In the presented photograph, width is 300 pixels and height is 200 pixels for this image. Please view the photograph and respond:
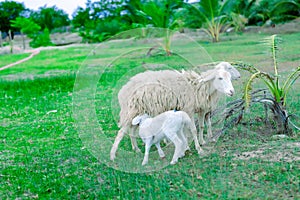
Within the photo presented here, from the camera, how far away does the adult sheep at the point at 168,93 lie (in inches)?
225

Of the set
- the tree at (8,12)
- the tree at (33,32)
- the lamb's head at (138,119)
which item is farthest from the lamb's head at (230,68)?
the tree at (8,12)

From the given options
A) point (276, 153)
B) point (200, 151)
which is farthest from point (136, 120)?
point (276, 153)

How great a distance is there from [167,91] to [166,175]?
3.82ft

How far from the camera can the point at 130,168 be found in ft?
17.7

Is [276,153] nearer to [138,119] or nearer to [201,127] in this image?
[201,127]

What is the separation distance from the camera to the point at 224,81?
5.82 m

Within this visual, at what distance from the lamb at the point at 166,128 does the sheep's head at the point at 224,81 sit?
0.63 metres

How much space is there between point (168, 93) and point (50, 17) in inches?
1798

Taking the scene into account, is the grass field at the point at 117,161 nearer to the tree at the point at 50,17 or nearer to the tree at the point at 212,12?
the tree at the point at 212,12

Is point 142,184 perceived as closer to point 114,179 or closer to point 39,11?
point 114,179

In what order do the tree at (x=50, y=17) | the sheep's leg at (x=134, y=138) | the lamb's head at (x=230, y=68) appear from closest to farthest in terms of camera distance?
the sheep's leg at (x=134, y=138) < the lamb's head at (x=230, y=68) < the tree at (x=50, y=17)

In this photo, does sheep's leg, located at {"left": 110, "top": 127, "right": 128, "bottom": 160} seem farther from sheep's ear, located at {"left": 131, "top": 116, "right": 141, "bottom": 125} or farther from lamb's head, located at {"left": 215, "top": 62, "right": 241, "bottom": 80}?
lamb's head, located at {"left": 215, "top": 62, "right": 241, "bottom": 80}

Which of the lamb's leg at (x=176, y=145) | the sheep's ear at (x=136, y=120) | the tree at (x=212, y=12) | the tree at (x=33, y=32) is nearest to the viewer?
the lamb's leg at (x=176, y=145)

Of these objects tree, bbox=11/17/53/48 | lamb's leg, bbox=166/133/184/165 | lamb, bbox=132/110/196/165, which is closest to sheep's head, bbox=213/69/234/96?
lamb, bbox=132/110/196/165
